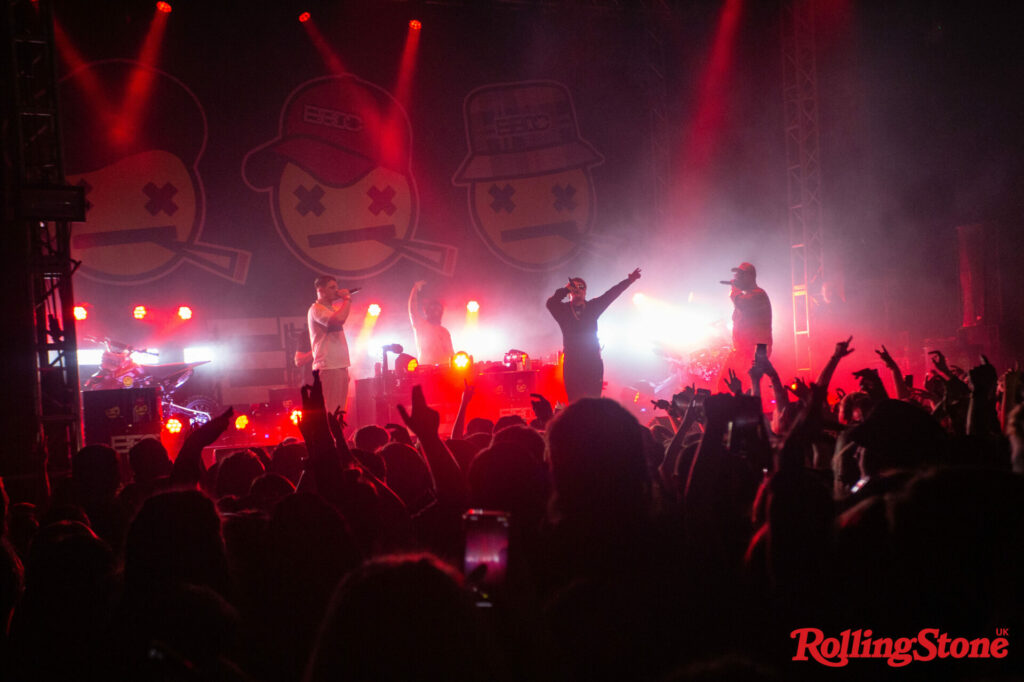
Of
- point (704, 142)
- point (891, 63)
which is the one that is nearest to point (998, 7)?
point (891, 63)

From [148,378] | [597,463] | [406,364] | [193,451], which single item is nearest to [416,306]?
[406,364]

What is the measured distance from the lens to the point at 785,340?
1544 cm

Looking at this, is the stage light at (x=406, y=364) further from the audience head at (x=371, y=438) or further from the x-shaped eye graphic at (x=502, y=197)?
the x-shaped eye graphic at (x=502, y=197)

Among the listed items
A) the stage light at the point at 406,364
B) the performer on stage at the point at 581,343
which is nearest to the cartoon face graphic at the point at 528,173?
the stage light at the point at 406,364

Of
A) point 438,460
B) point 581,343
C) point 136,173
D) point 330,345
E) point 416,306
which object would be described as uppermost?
point 136,173

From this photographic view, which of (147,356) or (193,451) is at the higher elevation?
(147,356)

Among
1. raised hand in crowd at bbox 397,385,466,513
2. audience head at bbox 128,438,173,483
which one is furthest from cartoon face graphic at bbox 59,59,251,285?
raised hand in crowd at bbox 397,385,466,513

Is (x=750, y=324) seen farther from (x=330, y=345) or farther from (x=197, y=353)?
(x=197, y=353)

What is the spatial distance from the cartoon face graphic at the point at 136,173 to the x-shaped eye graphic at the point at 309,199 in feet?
4.68

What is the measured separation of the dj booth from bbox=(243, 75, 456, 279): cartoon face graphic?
4368 millimetres

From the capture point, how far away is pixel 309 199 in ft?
49.8

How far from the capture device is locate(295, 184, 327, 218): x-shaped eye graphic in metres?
15.1

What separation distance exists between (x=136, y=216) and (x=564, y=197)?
336 inches

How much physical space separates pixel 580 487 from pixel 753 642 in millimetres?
526
